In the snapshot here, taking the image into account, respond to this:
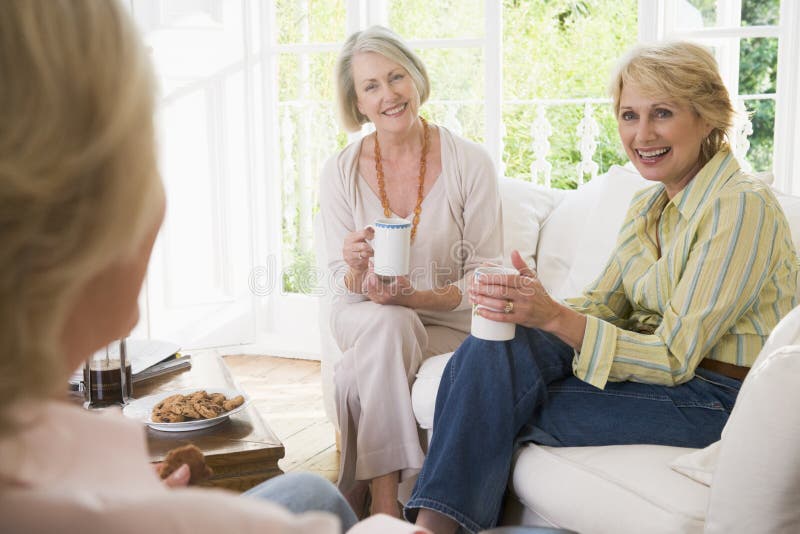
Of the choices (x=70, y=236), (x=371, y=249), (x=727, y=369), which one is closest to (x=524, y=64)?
(x=371, y=249)

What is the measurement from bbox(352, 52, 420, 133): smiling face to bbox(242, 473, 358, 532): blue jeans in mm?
1678

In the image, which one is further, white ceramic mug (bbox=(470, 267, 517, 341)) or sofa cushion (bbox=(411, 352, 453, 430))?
sofa cushion (bbox=(411, 352, 453, 430))

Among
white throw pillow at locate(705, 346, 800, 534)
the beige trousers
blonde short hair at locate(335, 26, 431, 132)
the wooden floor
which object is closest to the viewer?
white throw pillow at locate(705, 346, 800, 534)

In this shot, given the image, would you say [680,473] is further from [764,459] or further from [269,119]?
[269,119]

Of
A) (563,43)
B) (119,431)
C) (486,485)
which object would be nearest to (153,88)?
(119,431)

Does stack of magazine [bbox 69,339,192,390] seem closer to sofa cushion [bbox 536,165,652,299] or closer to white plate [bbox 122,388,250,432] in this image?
white plate [bbox 122,388,250,432]

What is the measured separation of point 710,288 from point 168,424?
1.10 metres

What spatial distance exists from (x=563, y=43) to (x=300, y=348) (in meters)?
5.63

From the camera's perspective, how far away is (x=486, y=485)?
1736mm

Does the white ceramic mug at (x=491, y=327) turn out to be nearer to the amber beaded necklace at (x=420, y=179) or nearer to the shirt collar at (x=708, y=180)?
the shirt collar at (x=708, y=180)

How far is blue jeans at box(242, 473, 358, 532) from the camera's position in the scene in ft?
3.06

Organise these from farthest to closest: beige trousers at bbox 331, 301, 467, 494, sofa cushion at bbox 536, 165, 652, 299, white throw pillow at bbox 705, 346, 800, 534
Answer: sofa cushion at bbox 536, 165, 652, 299 → beige trousers at bbox 331, 301, 467, 494 → white throw pillow at bbox 705, 346, 800, 534

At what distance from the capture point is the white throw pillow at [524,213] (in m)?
2.68

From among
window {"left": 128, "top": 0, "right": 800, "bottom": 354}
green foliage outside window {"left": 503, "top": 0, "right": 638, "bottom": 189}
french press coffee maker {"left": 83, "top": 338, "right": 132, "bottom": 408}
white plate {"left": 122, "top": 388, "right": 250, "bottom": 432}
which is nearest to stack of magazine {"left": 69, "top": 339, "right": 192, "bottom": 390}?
french press coffee maker {"left": 83, "top": 338, "right": 132, "bottom": 408}
